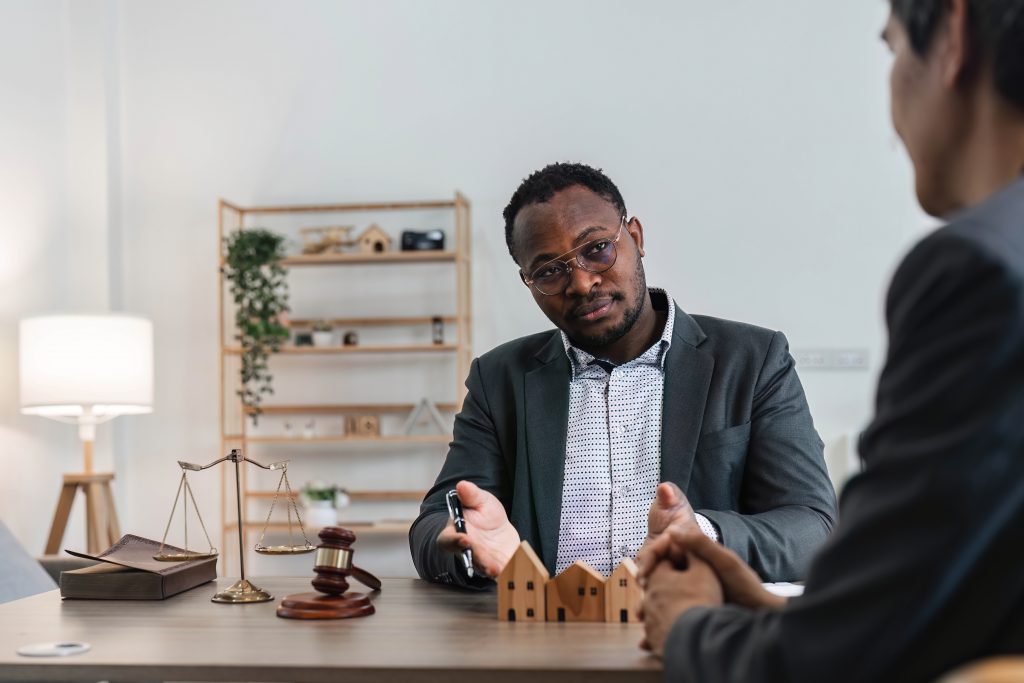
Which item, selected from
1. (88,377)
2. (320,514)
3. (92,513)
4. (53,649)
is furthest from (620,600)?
(320,514)

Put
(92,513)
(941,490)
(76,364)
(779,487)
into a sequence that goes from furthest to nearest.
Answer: (92,513) < (76,364) < (779,487) < (941,490)

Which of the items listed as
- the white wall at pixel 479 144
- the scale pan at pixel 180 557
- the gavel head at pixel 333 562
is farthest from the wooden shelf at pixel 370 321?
the gavel head at pixel 333 562

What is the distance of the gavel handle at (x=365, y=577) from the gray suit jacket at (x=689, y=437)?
12 centimetres

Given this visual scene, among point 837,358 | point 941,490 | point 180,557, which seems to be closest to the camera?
point 941,490

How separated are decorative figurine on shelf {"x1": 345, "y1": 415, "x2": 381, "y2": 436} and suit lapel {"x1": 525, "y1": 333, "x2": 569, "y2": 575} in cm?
254

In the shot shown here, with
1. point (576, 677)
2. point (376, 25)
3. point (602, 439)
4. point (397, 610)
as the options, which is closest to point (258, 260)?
point (376, 25)

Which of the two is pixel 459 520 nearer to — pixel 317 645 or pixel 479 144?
pixel 317 645

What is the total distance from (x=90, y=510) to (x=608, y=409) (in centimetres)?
269

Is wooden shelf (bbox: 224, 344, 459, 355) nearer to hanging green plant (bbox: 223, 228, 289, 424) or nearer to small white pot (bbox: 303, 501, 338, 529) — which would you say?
hanging green plant (bbox: 223, 228, 289, 424)

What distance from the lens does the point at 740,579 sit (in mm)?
1090

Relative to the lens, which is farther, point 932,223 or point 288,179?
point 288,179

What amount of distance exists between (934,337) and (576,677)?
0.53 m

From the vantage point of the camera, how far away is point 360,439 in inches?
179

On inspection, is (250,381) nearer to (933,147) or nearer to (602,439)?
(602,439)
